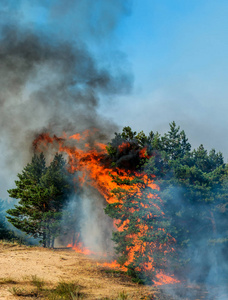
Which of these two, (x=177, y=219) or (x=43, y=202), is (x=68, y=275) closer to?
(x=177, y=219)

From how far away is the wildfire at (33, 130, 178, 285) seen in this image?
1812 cm

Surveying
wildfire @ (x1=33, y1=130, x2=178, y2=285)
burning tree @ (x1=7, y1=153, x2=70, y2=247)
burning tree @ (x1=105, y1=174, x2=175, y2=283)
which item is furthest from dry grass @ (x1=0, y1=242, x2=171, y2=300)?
burning tree @ (x1=7, y1=153, x2=70, y2=247)

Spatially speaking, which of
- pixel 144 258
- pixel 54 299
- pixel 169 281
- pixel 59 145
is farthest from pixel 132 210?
pixel 59 145

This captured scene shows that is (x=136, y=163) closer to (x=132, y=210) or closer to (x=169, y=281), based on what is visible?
(x=132, y=210)

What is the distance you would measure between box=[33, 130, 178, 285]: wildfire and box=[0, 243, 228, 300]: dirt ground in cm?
162

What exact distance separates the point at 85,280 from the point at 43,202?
15443 millimetres

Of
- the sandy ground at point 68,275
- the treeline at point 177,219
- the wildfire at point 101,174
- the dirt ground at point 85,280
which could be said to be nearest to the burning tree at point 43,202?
the wildfire at point 101,174

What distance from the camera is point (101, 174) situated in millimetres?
24938

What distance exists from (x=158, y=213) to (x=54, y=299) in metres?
9.08

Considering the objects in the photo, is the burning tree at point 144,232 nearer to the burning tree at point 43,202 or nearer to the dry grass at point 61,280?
the dry grass at point 61,280

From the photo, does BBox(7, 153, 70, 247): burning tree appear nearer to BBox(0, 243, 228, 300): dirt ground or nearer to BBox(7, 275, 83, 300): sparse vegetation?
BBox(0, 243, 228, 300): dirt ground

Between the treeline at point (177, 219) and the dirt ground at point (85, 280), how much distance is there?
5.22 ft

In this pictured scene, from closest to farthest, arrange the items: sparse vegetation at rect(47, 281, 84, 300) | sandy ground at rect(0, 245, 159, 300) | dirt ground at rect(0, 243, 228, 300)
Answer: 1. sparse vegetation at rect(47, 281, 84, 300)
2. dirt ground at rect(0, 243, 228, 300)
3. sandy ground at rect(0, 245, 159, 300)

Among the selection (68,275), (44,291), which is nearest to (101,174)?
(68,275)
